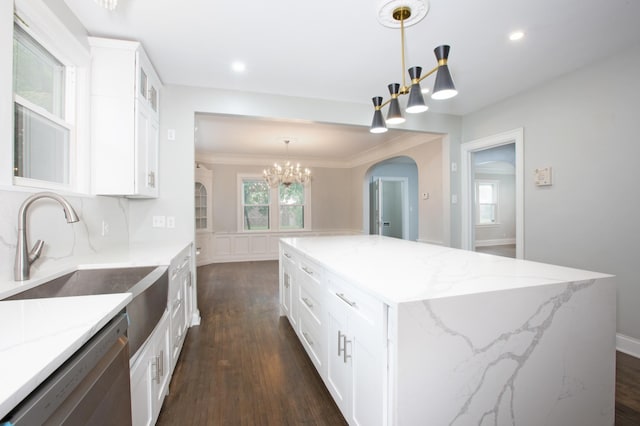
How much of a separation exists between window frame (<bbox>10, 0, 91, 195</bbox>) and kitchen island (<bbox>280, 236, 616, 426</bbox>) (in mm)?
1899

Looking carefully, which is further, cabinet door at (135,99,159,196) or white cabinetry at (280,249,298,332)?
white cabinetry at (280,249,298,332)

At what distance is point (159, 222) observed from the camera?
2.93 meters

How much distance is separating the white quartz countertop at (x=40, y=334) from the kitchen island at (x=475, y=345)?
2.95ft

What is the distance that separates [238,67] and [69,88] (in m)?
1.29

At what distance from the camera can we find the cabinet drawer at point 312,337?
6.16 ft

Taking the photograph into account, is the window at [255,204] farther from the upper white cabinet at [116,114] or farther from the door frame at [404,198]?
the upper white cabinet at [116,114]

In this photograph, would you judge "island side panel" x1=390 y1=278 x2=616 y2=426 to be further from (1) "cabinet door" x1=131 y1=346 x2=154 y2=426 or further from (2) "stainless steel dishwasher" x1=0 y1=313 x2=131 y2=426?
(1) "cabinet door" x1=131 y1=346 x2=154 y2=426

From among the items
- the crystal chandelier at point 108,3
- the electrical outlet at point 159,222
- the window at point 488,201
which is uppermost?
the crystal chandelier at point 108,3

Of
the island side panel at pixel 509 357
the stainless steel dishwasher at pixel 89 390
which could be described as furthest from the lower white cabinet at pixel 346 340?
the stainless steel dishwasher at pixel 89 390

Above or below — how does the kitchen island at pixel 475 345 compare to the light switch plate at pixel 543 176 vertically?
below

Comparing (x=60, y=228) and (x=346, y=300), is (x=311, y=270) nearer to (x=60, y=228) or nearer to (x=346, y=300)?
(x=346, y=300)

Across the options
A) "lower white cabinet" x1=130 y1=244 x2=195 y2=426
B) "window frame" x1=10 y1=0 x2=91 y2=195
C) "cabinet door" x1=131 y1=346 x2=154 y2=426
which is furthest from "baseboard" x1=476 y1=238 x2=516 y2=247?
"window frame" x1=10 y1=0 x2=91 y2=195

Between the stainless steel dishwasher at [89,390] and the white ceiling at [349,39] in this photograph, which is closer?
the stainless steel dishwasher at [89,390]

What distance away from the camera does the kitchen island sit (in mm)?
1042
